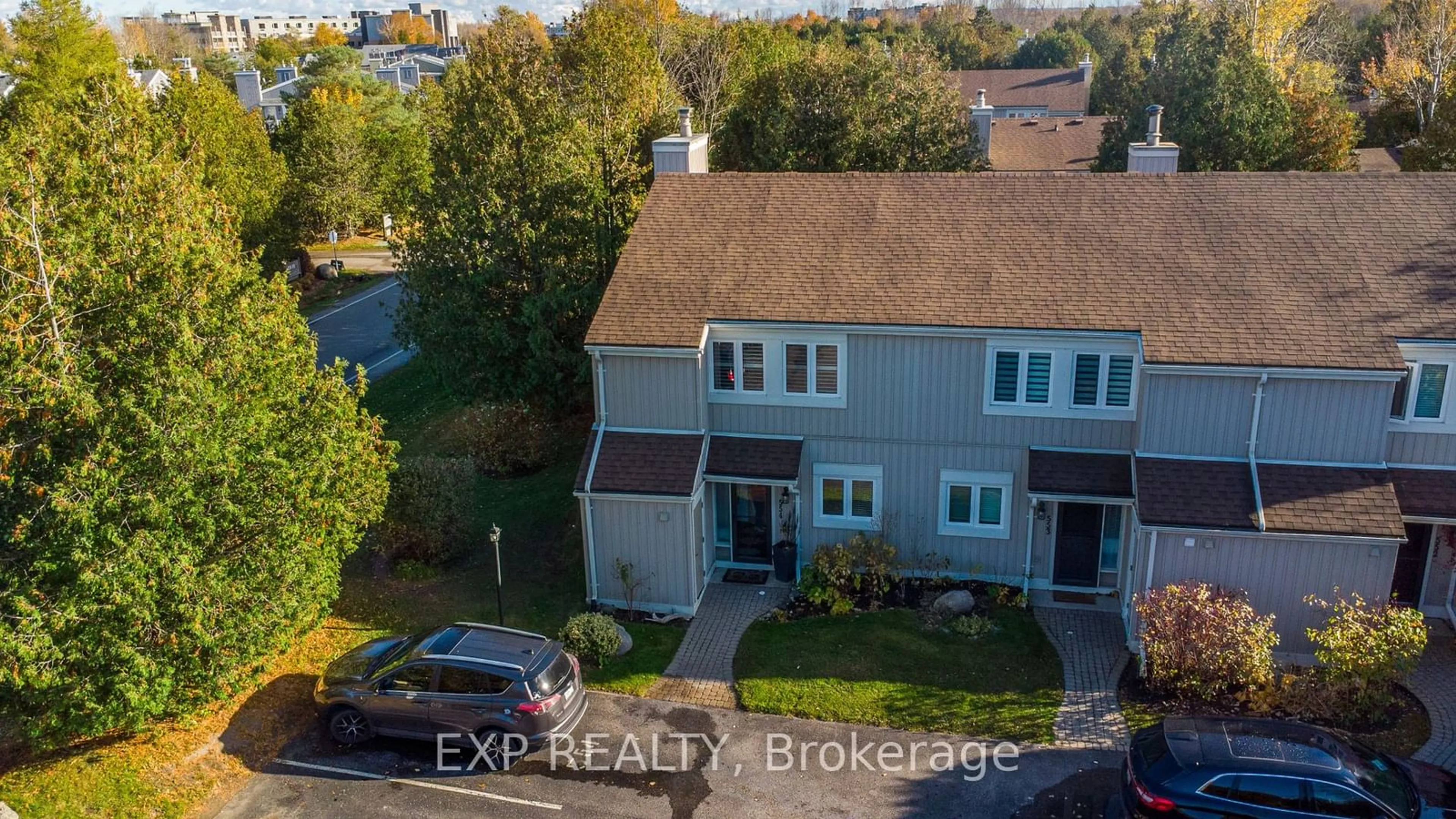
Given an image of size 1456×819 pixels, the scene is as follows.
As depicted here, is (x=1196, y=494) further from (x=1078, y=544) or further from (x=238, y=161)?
(x=238, y=161)

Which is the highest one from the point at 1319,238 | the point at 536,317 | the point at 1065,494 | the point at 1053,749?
the point at 1319,238

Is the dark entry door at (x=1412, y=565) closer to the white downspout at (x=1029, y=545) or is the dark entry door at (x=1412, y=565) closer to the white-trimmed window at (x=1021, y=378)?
the white downspout at (x=1029, y=545)

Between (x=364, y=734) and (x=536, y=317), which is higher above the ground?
(x=536, y=317)

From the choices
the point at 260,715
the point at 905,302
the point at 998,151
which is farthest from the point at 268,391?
the point at 998,151

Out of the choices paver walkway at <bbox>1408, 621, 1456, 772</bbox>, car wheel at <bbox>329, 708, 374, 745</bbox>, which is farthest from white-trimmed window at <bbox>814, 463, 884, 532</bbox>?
paver walkway at <bbox>1408, 621, 1456, 772</bbox>

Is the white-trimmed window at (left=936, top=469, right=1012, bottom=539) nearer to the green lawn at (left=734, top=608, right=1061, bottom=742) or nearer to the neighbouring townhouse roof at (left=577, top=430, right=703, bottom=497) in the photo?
the green lawn at (left=734, top=608, right=1061, bottom=742)

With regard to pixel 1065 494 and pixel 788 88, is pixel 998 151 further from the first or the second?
pixel 1065 494
